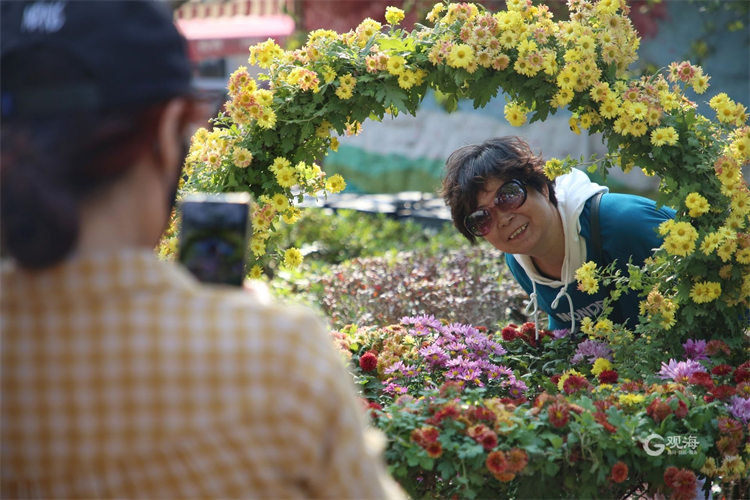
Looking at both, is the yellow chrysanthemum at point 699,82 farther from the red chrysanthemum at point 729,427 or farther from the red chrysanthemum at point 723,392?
the red chrysanthemum at point 729,427

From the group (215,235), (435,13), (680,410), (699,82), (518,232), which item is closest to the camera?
(215,235)

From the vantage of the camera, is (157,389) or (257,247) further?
(257,247)

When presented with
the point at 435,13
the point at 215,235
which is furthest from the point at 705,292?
the point at 215,235

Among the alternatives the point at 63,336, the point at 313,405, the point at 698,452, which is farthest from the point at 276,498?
the point at 698,452

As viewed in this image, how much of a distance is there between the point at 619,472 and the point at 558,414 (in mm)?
219

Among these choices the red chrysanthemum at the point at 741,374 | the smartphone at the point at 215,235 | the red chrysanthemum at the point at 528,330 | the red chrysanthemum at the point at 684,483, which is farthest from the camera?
the red chrysanthemum at the point at 528,330

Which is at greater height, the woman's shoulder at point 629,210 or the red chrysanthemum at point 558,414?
the woman's shoulder at point 629,210

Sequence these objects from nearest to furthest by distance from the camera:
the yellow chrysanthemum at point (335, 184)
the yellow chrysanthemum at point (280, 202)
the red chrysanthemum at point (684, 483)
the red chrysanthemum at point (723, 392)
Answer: the red chrysanthemum at point (684, 483) → the red chrysanthemum at point (723, 392) → the yellow chrysanthemum at point (280, 202) → the yellow chrysanthemum at point (335, 184)

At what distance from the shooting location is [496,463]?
7.09 ft

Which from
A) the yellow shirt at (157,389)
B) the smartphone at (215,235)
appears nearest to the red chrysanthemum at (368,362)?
the smartphone at (215,235)

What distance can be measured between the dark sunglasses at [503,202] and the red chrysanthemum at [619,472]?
51.5 inches

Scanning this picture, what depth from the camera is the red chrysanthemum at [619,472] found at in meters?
2.25

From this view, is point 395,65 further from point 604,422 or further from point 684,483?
point 684,483

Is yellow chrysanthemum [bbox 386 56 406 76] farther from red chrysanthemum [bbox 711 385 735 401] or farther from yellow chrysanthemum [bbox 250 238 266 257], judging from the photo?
red chrysanthemum [bbox 711 385 735 401]
